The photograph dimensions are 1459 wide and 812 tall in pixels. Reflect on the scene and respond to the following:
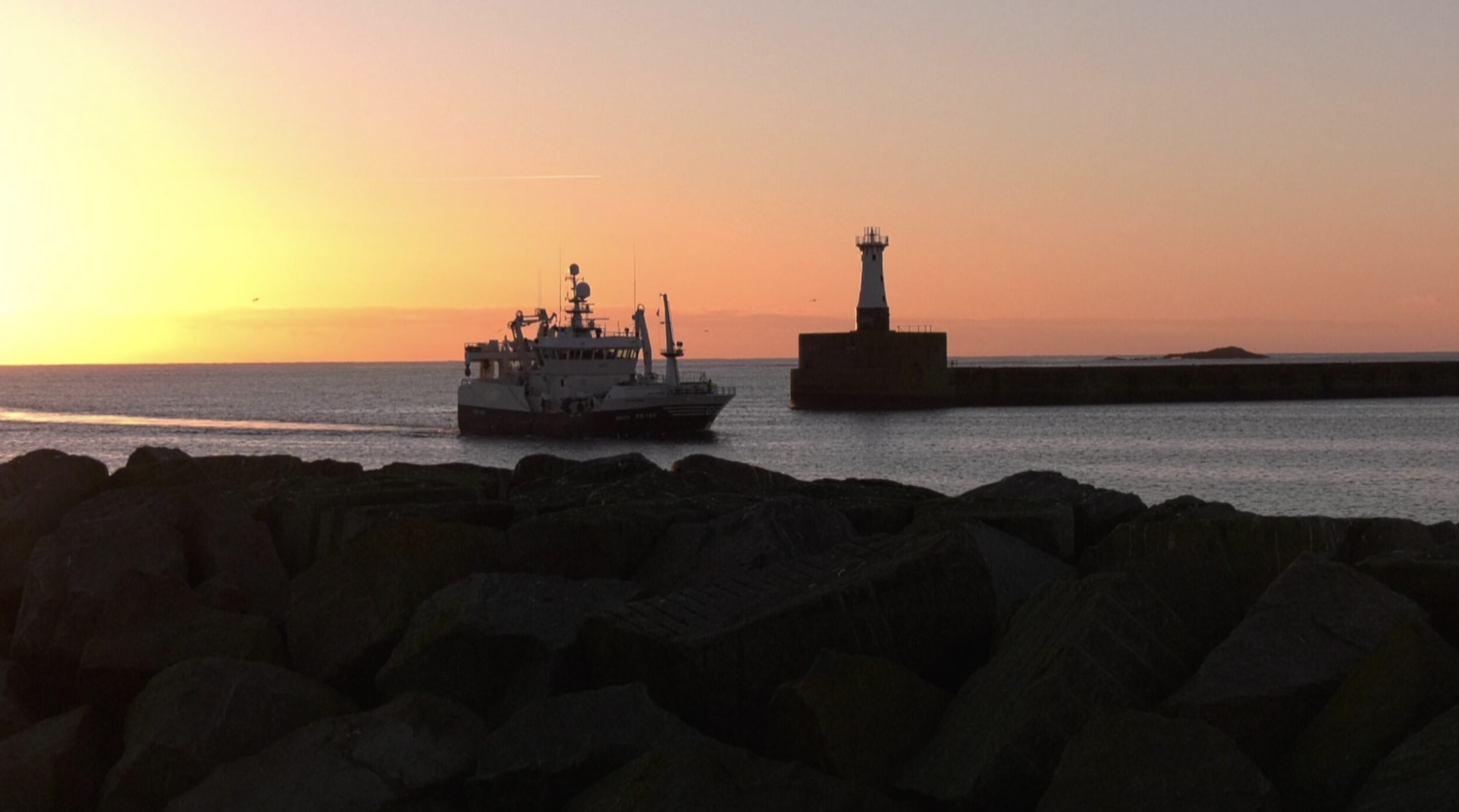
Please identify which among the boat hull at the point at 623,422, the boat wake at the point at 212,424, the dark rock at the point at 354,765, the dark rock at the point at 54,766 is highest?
the dark rock at the point at 354,765

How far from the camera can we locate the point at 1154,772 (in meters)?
3.41

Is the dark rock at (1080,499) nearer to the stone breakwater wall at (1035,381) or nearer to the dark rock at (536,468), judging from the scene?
the dark rock at (536,468)

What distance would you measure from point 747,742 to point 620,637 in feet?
1.91

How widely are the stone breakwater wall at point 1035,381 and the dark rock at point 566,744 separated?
182ft

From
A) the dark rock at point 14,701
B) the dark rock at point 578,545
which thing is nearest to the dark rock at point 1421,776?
the dark rock at point 578,545

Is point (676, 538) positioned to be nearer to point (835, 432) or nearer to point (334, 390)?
point (835, 432)

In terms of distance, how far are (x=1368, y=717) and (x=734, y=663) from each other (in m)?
1.83

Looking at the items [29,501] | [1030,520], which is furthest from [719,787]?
[29,501]

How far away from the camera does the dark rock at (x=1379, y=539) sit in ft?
18.7

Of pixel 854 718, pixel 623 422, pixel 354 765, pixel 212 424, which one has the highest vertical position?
pixel 854 718

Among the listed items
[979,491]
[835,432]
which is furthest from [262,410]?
[979,491]

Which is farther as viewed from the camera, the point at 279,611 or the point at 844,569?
the point at 279,611

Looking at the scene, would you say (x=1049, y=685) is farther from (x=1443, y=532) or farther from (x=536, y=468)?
(x=536, y=468)

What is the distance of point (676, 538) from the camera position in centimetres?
599
